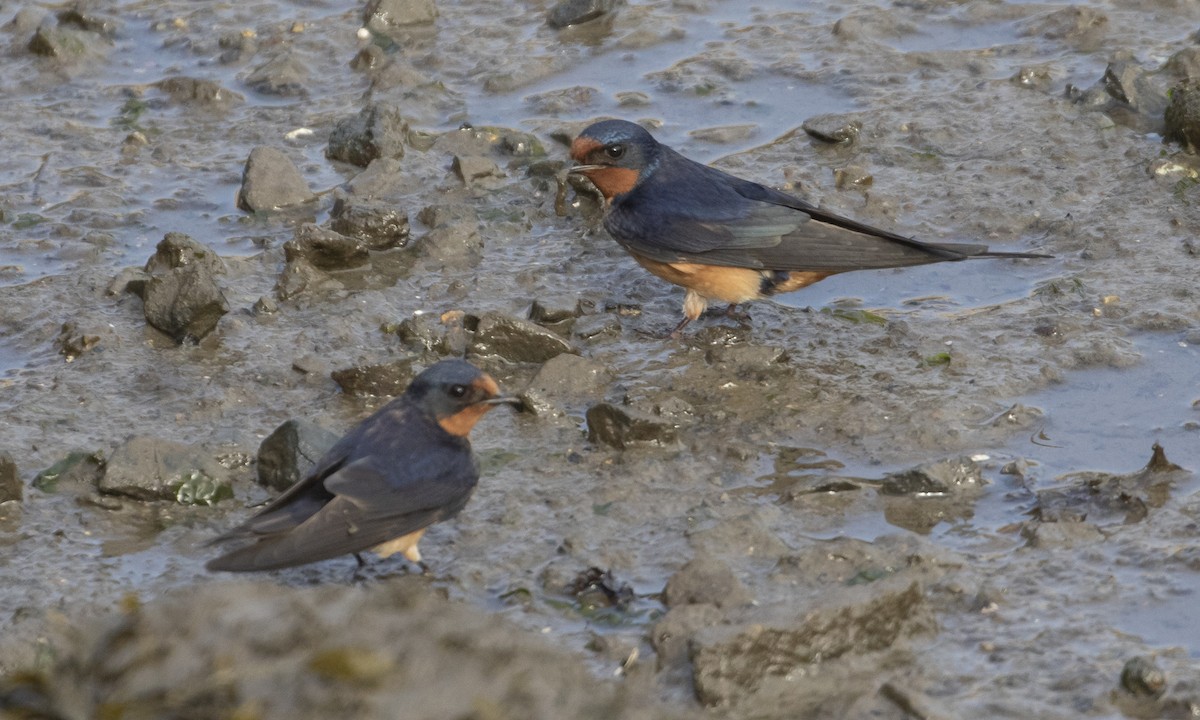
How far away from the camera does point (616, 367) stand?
19.5ft

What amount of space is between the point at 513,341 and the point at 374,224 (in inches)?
41.9

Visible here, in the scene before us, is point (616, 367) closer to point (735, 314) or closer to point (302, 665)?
point (735, 314)

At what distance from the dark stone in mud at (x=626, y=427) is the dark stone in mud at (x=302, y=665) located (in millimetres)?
2150

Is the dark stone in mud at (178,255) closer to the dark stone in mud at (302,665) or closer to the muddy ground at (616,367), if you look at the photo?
A: the muddy ground at (616,367)

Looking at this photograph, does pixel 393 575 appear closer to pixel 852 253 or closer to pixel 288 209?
pixel 852 253

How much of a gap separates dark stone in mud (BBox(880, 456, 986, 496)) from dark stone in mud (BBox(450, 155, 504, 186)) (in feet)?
9.47

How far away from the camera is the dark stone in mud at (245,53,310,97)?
7.93m

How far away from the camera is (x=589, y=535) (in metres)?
4.72

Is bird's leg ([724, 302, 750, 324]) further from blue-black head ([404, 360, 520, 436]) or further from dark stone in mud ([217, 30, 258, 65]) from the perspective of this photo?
dark stone in mud ([217, 30, 258, 65])

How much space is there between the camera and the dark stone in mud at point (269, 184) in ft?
22.5

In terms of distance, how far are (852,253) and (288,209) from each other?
257 cm

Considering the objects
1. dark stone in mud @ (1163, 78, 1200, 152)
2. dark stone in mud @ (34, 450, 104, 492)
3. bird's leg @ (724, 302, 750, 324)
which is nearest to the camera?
dark stone in mud @ (34, 450, 104, 492)

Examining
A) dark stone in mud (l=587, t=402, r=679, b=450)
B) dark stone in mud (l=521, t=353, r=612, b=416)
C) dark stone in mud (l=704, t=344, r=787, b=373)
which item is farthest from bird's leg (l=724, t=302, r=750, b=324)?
dark stone in mud (l=587, t=402, r=679, b=450)

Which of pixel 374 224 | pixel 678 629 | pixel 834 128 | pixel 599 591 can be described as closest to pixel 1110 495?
pixel 678 629
